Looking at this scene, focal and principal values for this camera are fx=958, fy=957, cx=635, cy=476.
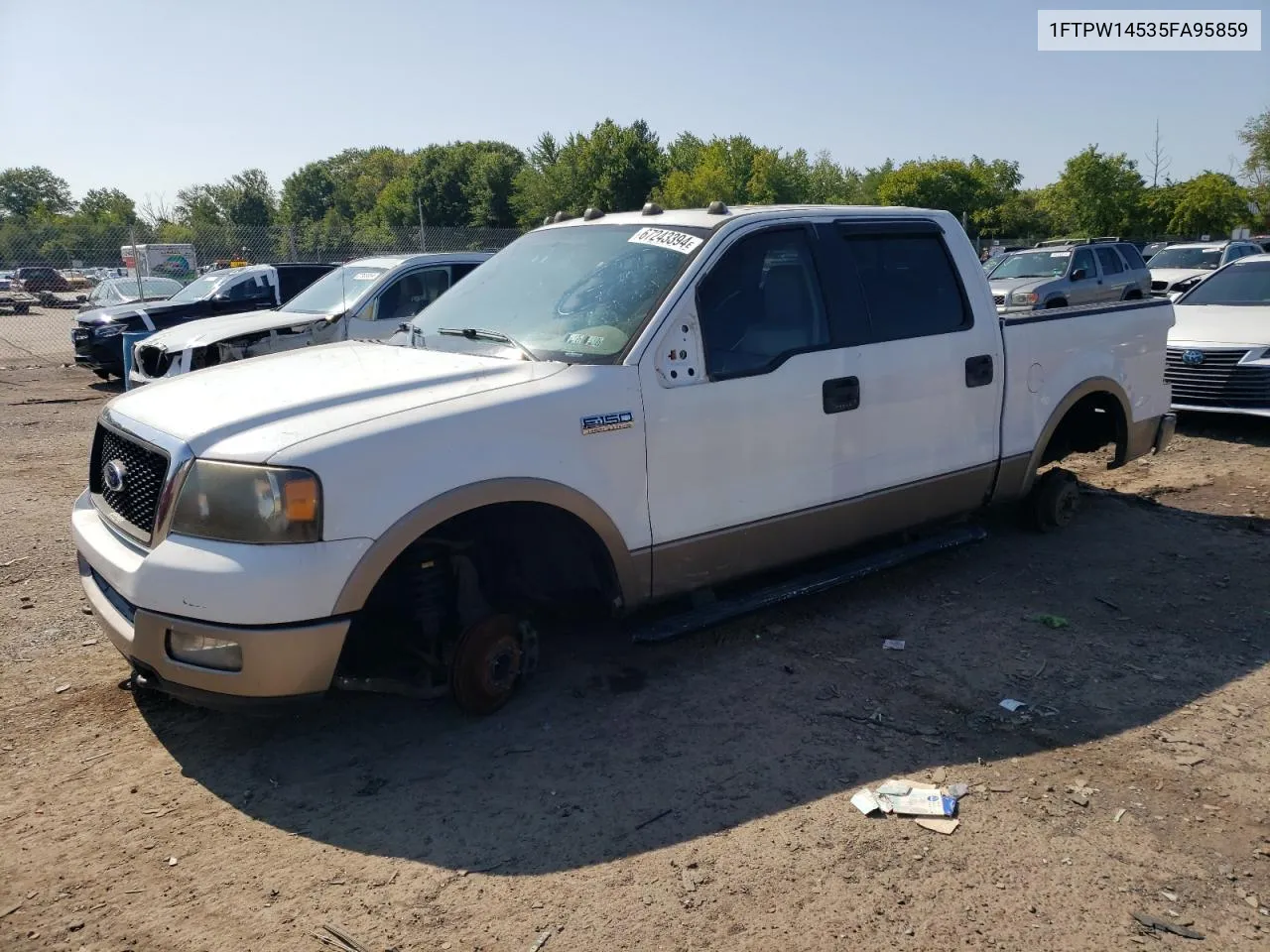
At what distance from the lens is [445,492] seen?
3322 millimetres

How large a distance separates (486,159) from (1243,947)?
70729 mm

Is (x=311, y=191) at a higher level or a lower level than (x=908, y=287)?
higher

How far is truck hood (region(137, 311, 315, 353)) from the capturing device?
9578 mm

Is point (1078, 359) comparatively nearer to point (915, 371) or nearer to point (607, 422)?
point (915, 371)

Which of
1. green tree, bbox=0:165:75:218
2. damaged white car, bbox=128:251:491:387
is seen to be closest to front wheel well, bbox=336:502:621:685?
damaged white car, bbox=128:251:491:387

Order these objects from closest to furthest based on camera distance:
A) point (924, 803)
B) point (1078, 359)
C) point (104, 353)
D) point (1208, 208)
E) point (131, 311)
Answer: point (924, 803), point (1078, 359), point (104, 353), point (131, 311), point (1208, 208)

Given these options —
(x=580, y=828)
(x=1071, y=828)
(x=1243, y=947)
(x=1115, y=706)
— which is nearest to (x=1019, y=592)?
(x=1115, y=706)

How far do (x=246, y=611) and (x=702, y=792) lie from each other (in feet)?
5.36

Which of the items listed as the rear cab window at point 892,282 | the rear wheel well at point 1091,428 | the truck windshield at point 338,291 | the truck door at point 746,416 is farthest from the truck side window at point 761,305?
the truck windshield at point 338,291

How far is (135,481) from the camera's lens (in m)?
3.52

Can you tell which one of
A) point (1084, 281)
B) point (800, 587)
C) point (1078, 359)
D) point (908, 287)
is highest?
point (908, 287)

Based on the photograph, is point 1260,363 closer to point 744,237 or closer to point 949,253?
point 949,253

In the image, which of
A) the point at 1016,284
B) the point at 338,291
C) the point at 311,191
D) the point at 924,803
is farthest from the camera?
the point at 311,191

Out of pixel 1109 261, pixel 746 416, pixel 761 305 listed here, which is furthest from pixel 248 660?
pixel 1109 261
